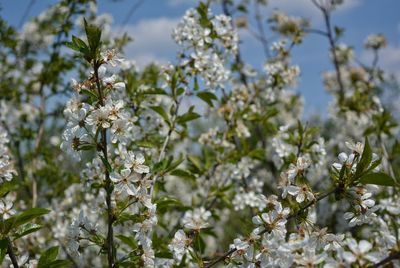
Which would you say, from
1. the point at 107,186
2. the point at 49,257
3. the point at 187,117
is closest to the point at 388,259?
the point at 107,186

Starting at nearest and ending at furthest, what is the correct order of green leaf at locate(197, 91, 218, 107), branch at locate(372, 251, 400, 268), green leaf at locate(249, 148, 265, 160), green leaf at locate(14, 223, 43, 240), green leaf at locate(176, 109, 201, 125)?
branch at locate(372, 251, 400, 268)
green leaf at locate(14, 223, 43, 240)
green leaf at locate(176, 109, 201, 125)
green leaf at locate(197, 91, 218, 107)
green leaf at locate(249, 148, 265, 160)

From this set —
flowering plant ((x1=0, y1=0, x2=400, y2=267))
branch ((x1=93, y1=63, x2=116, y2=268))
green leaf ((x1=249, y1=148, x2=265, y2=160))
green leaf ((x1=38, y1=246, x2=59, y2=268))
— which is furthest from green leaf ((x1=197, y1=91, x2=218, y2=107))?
green leaf ((x1=38, y1=246, x2=59, y2=268))

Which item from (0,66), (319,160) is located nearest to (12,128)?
(0,66)

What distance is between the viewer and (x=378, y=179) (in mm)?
1623

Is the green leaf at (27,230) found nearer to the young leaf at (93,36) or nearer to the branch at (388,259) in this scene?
the young leaf at (93,36)

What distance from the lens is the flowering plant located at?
1840 millimetres

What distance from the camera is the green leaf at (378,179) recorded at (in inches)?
62.6

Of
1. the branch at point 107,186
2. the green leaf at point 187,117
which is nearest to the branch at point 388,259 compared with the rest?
the branch at point 107,186

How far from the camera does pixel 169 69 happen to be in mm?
3244

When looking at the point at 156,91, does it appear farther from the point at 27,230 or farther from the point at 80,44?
the point at 27,230

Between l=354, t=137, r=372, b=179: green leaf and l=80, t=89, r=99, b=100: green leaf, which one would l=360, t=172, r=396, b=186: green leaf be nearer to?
l=354, t=137, r=372, b=179: green leaf

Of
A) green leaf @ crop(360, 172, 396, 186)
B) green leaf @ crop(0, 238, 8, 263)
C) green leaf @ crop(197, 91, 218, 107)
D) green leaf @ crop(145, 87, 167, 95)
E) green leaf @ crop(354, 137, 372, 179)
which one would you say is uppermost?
green leaf @ crop(145, 87, 167, 95)

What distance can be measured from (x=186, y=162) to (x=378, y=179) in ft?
8.31

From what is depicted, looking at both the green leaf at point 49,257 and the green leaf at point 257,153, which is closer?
the green leaf at point 49,257
